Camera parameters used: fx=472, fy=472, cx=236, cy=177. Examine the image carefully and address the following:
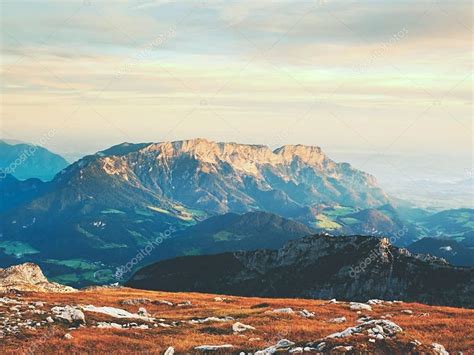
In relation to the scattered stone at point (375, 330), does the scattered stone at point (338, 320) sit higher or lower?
lower

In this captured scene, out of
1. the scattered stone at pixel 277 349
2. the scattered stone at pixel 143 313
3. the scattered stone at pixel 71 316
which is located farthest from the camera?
the scattered stone at pixel 143 313

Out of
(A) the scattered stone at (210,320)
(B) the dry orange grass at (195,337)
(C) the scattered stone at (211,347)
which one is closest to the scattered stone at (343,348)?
(B) the dry orange grass at (195,337)

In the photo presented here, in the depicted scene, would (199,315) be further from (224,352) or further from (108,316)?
(224,352)

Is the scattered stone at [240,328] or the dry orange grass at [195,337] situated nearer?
the dry orange grass at [195,337]

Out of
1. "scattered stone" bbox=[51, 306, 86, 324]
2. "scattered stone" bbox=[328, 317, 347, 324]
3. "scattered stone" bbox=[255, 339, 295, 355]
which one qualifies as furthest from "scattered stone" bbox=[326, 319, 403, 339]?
"scattered stone" bbox=[51, 306, 86, 324]

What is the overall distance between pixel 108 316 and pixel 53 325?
705 cm

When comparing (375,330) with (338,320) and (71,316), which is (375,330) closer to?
(338,320)

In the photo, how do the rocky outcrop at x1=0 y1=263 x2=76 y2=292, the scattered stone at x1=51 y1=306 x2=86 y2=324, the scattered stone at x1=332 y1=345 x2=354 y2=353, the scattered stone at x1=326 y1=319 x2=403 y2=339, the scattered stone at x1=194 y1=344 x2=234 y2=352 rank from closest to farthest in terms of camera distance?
the scattered stone at x1=332 y1=345 x2=354 y2=353
the scattered stone at x1=326 y1=319 x2=403 y2=339
the scattered stone at x1=194 y1=344 x2=234 y2=352
the scattered stone at x1=51 y1=306 x2=86 y2=324
the rocky outcrop at x1=0 y1=263 x2=76 y2=292

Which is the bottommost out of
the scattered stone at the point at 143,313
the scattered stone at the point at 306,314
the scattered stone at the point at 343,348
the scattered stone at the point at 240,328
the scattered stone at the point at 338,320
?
the scattered stone at the point at 143,313

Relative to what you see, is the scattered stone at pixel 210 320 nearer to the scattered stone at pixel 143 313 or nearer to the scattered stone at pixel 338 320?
the scattered stone at pixel 143 313

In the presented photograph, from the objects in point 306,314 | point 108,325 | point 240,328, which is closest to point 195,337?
point 240,328

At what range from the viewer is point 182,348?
1235 inches

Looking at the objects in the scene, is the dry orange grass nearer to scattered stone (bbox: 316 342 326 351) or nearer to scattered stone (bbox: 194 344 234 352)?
scattered stone (bbox: 194 344 234 352)

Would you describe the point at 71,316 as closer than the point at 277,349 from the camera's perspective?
No
